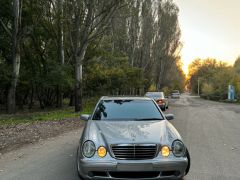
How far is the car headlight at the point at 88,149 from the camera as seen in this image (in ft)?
19.7

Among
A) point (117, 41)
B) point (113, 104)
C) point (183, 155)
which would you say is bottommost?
point (183, 155)

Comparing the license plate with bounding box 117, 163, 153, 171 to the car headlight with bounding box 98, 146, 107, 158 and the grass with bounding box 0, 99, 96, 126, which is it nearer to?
the car headlight with bounding box 98, 146, 107, 158

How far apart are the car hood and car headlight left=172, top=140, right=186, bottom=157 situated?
0.31 feet

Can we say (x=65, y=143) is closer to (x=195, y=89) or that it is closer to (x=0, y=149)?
(x=0, y=149)

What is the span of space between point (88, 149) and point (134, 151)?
771 mm

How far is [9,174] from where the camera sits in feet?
23.6

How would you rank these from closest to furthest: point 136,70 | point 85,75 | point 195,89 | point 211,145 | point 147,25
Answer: point 211,145
point 85,75
point 136,70
point 147,25
point 195,89

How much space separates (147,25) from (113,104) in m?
36.5

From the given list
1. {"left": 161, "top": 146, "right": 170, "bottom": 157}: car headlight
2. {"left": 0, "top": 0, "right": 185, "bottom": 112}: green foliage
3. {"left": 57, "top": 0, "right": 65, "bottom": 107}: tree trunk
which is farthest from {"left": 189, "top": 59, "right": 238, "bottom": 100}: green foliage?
{"left": 161, "top": 146, "right": 170, "bottom": 157}: car headlight

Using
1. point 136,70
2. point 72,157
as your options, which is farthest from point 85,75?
point 72,157

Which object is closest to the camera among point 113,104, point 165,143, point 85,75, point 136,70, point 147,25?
point 165,143

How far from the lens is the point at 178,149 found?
6.12 metres

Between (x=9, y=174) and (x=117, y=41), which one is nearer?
(x=9, y=174)

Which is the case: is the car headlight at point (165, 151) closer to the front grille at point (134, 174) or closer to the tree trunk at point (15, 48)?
the front grille at point (134, 174)
